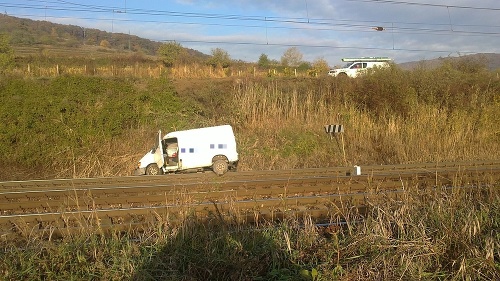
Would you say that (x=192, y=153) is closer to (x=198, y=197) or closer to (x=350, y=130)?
(x=198, y=197)

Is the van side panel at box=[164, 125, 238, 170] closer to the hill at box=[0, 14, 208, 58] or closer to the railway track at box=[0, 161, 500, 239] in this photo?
the railway track at box=[0, 161, 500, 239]

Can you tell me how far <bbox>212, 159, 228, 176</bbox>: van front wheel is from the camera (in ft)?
40.3

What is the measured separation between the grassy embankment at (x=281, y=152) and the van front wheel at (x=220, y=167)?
78.3 inches

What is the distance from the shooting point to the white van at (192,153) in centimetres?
1226

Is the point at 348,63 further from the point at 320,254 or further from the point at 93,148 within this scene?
the point at 320,254

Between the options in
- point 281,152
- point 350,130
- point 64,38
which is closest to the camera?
point 281,152

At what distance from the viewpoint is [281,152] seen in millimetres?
15273

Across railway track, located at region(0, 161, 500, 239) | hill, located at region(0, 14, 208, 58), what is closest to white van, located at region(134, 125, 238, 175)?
railway track, located at region(0, 161, 500, 239)

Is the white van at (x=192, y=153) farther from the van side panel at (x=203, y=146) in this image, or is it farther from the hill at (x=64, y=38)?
the hill at (x=64, y=38)

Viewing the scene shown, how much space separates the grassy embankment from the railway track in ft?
2.19

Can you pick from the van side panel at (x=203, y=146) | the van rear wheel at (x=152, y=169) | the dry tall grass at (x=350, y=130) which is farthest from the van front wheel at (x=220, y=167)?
the dry tall grass at (x=350, y=130)

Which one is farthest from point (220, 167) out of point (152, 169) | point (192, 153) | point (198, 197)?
point (198, 197)

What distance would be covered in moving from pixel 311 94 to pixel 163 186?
423 inches

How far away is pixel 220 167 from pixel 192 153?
3.05 feet
